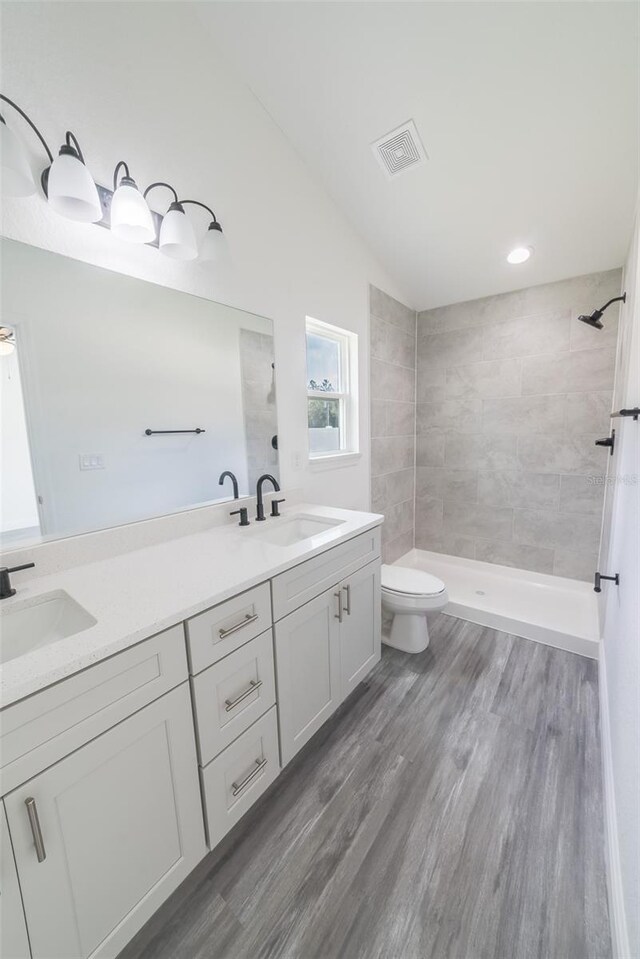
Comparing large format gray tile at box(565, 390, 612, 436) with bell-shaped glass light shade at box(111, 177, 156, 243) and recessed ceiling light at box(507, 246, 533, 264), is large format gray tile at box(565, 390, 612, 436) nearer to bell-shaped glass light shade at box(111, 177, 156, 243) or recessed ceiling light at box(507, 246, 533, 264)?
recessed ceiling light at box(507, 246, 533, 264)

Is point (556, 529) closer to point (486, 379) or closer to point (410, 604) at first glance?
point (486, 379)

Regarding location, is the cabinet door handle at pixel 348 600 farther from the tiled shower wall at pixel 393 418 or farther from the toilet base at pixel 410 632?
the tiled shower wall at pixel 393 418

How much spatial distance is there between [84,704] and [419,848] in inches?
45.9

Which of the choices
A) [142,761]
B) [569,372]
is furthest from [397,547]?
[142,761]

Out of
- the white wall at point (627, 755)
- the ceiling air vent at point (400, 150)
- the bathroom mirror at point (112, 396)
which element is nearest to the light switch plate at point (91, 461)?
the bathroom mirror at point (112, 396)

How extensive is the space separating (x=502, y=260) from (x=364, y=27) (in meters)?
1.51

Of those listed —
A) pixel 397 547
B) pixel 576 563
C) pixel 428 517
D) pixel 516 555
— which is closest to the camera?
pixel 576 563

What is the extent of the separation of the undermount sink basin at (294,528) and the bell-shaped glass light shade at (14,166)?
1.38m

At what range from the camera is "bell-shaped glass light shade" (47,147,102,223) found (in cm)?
100

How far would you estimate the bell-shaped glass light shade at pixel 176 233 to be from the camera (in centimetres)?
128

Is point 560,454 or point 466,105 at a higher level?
point 466,105

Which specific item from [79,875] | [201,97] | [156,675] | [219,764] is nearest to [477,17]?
[201,97]

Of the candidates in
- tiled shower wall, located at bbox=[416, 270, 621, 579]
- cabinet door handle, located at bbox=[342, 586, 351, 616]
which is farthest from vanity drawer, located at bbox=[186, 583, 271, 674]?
tiled shower wall, located at bbox=[416, 270, 621, 579]

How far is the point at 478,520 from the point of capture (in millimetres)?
3051
